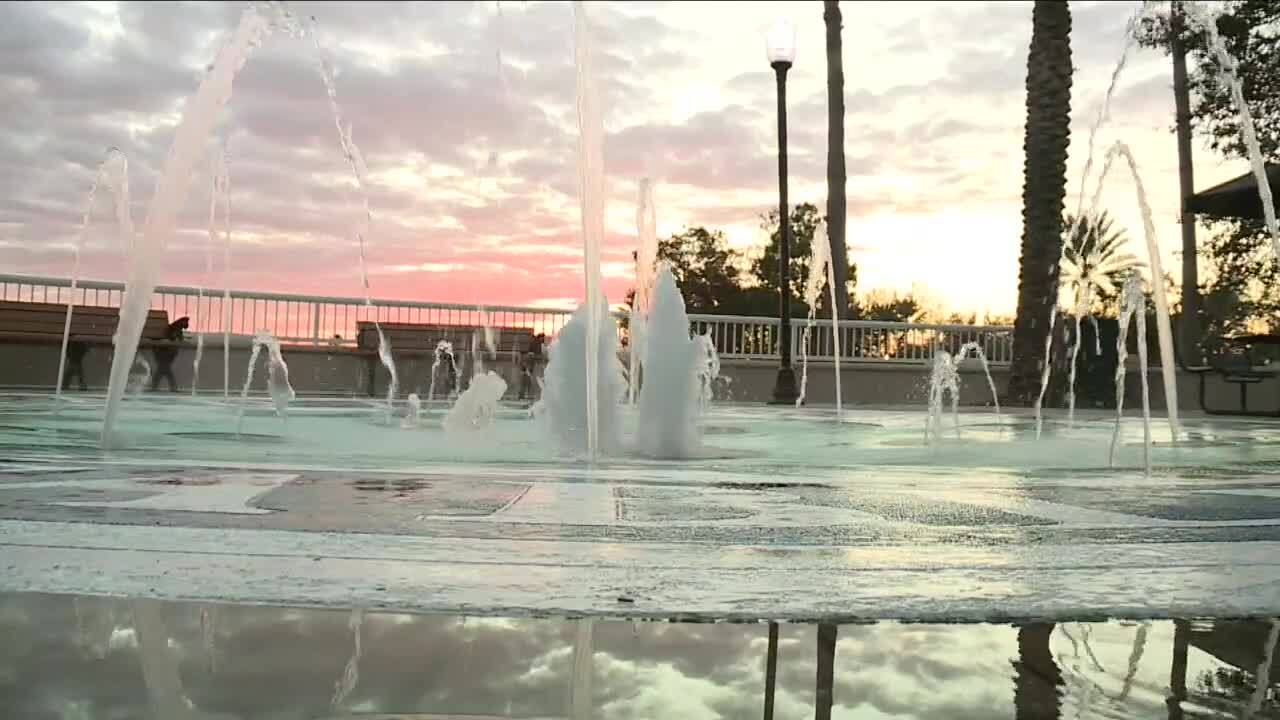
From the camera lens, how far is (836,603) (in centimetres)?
212

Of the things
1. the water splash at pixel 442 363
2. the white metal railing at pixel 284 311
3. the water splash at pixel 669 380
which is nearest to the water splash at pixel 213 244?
the white metal railing at pixel 284 311

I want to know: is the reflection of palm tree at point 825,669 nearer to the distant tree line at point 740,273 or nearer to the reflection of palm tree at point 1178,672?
the reflection of palm tree at point 1178,672

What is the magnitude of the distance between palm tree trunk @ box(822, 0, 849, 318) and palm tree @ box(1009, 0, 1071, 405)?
7767mm

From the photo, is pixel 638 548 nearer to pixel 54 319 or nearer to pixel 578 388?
pixel 578 388

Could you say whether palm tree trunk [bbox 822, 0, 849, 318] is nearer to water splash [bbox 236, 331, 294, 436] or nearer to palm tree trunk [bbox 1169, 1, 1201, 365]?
palm tree trunk [bbox 1169, 1, 1201, 365]

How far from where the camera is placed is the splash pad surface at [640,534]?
7.04 ft

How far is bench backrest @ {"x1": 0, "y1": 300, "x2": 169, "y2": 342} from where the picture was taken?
15070mm

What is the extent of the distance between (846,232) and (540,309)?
23.9 ft

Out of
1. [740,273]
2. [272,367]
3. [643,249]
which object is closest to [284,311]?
[272,367]

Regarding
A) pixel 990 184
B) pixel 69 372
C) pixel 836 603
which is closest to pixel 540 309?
pixel 69 372

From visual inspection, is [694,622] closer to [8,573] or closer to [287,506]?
[8,573]

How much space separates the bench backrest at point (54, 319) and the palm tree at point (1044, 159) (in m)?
12.7

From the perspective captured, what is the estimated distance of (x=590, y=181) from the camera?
5648 millimetres

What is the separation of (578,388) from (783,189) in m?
11.6
